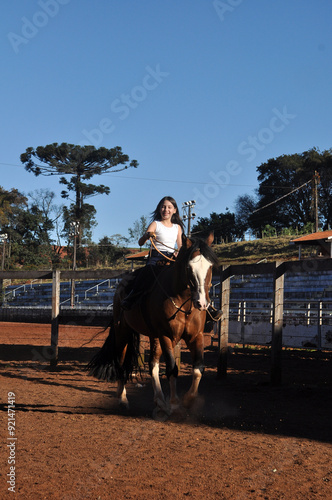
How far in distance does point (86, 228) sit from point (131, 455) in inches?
2473

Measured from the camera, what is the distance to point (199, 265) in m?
5.59

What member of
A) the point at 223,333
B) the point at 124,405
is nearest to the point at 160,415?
the point at 124,405

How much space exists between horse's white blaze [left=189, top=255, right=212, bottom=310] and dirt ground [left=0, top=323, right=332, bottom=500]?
4.10 ft

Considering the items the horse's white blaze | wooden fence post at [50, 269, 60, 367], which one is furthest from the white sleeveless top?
wooden fence post at [50, 269, 60, 367]

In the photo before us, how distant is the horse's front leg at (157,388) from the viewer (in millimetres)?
5727

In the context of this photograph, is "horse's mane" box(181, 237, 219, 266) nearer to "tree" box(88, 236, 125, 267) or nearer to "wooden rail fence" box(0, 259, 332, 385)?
"wooden rail fence" box(0, 259, 332, 385)

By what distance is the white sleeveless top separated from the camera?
22.2ft

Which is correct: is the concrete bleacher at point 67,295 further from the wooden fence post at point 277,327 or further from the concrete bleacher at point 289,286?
the wooden fence post at point 277,327

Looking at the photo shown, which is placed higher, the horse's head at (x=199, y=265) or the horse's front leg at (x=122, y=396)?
the horse's head at (x=199, y=265)

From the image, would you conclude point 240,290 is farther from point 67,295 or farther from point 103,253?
point 103,253

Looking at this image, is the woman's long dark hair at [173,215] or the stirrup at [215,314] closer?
the stirrup at [215,314]

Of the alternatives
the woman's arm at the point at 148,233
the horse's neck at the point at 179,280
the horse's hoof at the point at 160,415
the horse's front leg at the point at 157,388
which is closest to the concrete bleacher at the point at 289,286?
the woman's arm at the point at 148,233

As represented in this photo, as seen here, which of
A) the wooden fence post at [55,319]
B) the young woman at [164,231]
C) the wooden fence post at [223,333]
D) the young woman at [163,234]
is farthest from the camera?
the wooden fence post at [55,319]

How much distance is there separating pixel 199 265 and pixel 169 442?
1.83m
